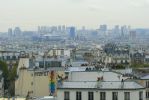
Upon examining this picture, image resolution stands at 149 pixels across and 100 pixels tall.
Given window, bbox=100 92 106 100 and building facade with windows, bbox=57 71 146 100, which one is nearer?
building facade with windows, bbox=57 71 146 100

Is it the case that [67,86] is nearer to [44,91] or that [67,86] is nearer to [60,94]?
[60,94]

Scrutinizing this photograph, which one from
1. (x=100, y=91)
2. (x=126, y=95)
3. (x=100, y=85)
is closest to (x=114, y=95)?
(x=126, y=95)

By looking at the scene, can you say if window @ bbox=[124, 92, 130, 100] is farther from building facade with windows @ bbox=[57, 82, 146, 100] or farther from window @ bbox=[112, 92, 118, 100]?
window @ bbox=[112, 92, 118, 100]

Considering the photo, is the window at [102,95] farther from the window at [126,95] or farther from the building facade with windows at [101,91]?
the window at [126,95]

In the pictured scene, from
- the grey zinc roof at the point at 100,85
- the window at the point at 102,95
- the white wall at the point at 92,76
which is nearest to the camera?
the window at the point at 102,95

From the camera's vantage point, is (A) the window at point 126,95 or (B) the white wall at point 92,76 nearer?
(A) the window at point 126,95

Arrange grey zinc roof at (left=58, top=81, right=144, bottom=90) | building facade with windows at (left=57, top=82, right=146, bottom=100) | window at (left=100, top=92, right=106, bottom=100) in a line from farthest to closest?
grey zinc roof at (left=58, top=81, right=144, bottom=90) → window at (left=100, top=92, right=106, bottom=100) → building facade with windows at (left=57, top=82, right=146, bottom=100)

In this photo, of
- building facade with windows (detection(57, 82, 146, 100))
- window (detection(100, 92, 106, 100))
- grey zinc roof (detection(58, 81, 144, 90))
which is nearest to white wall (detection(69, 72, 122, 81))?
grey zinc roof (detection(58, 81, 144, 90))

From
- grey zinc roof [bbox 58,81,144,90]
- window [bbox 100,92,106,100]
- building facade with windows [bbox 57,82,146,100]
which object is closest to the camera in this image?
building facade with windows [bbox 57,82,146,100]

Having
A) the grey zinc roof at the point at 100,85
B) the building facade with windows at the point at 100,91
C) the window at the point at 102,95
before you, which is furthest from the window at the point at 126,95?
the window at the point at 102,95

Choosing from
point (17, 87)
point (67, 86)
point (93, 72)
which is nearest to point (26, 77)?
point (17, 87)

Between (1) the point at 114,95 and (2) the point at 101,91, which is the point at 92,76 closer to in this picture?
(2) the point at 101,91
